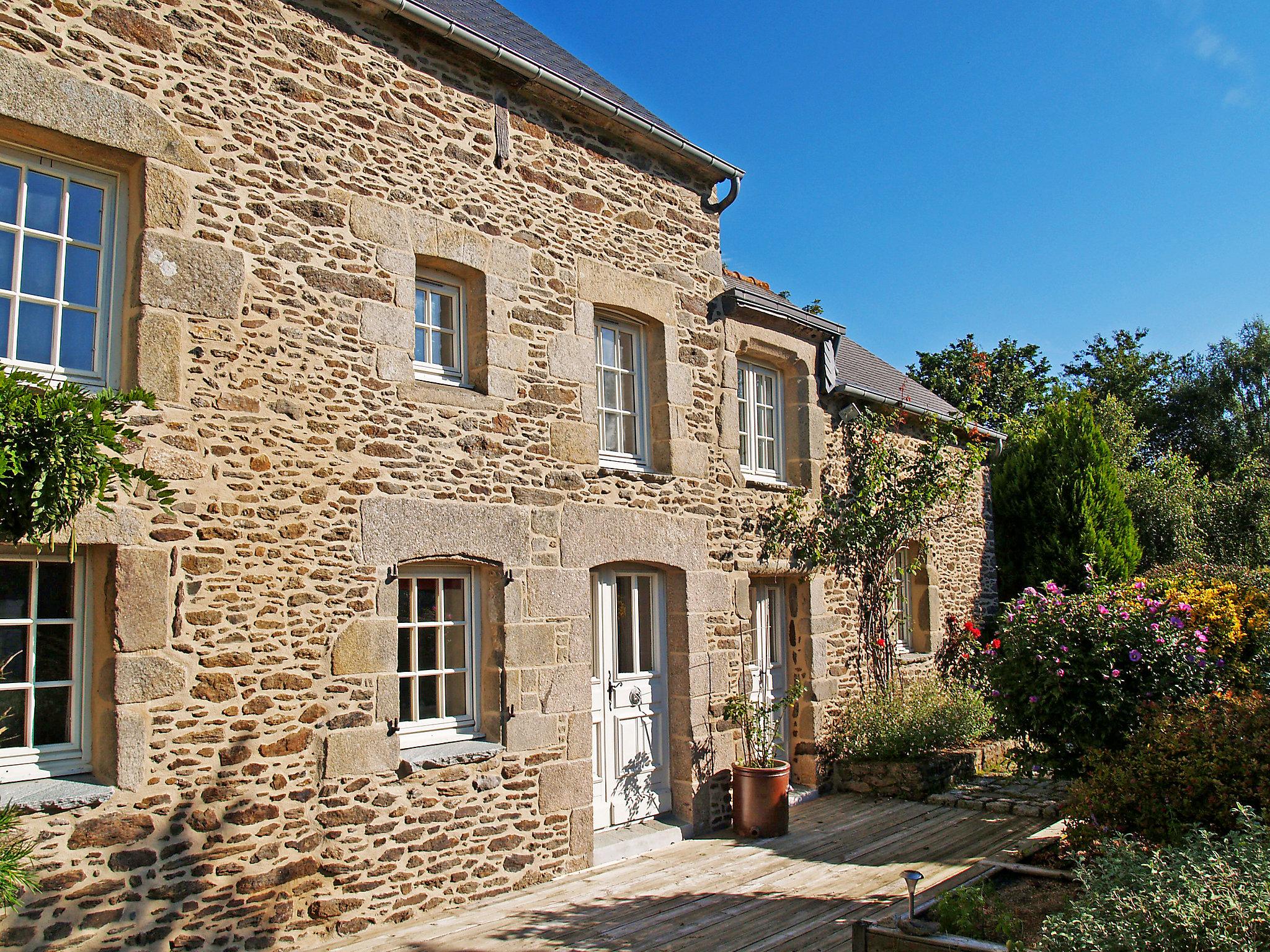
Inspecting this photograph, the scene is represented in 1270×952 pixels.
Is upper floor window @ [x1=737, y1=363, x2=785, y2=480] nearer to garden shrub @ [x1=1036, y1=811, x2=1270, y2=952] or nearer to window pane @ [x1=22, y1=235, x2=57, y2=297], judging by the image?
garden shrub @ [x1=1036, y1=811, x2=1270, y2=952]

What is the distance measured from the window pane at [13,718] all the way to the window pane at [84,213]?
2370 mm

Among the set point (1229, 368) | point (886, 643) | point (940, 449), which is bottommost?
point (886, 643)

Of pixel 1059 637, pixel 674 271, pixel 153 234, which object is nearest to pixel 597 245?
pixel 674 271

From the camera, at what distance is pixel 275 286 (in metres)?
5.48

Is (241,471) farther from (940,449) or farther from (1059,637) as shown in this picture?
(940,449)

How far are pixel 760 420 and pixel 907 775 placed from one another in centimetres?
369

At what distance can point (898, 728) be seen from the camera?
9148 mm

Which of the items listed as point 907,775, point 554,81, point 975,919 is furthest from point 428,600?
point 907,775

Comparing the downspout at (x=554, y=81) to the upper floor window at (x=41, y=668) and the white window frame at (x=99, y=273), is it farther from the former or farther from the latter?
the upper floor window at (x=41, y=668)

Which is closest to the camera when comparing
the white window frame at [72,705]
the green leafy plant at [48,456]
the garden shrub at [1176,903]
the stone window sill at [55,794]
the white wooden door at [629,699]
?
the garden shrub at [1176,903]

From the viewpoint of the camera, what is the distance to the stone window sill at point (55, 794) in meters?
4.27

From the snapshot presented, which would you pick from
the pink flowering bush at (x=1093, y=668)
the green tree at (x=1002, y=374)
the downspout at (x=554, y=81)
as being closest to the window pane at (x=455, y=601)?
the downspout at (x=554, y=81)

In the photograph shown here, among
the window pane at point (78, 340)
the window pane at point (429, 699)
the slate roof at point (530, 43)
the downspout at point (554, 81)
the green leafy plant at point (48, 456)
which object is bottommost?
the window pane at point (429, 699)

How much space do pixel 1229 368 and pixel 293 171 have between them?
26.4 metres
